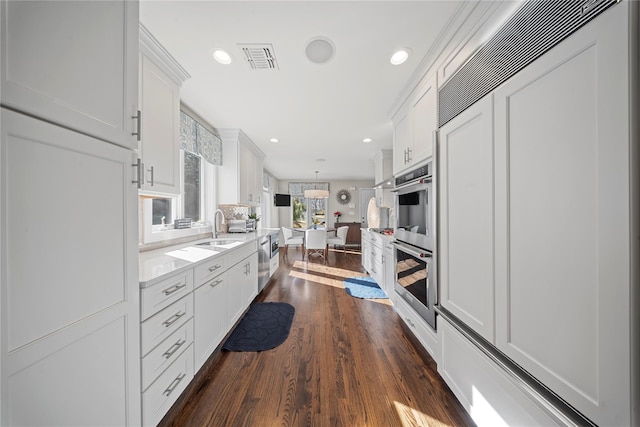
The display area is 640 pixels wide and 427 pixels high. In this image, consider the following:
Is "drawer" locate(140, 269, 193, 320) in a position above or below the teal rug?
above

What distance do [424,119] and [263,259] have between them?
2.66 m

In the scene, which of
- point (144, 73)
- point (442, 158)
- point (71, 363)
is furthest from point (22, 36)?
point (442, 158)

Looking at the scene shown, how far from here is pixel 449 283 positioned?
1.42m

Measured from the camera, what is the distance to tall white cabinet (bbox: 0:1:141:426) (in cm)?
60

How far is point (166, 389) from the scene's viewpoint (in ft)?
3.97

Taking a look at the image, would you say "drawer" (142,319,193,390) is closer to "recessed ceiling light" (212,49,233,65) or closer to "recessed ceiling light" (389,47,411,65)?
"recessed ceiling light" (212,49,233,65)

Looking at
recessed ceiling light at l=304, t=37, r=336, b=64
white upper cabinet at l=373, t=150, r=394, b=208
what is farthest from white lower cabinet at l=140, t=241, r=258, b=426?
white upper cabinet at l=373, t=150, r=394, b=208

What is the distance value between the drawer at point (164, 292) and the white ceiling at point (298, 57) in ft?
5.37

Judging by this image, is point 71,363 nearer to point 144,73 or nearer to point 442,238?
point 144,73

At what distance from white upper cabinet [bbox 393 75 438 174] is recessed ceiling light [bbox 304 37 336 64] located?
83cm

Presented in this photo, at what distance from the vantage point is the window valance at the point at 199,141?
8.00ft

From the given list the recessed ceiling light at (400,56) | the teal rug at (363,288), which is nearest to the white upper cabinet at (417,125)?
the recessed ceiling light at (400,56)

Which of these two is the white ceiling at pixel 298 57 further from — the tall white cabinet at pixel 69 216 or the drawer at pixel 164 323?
the drawer at pixel 164 323

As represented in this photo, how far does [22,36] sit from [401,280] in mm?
2653
